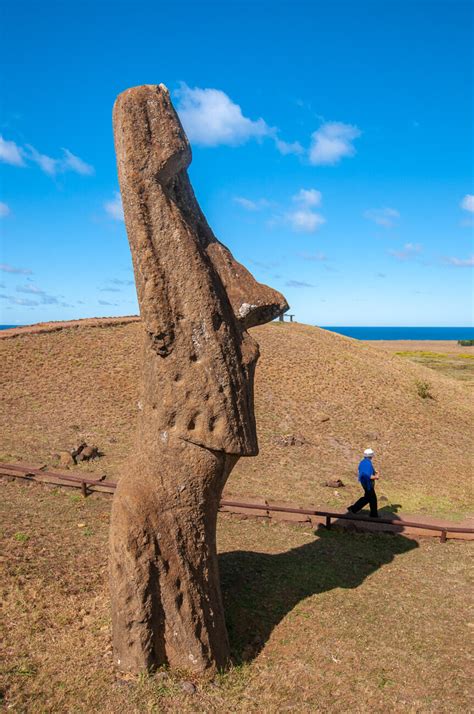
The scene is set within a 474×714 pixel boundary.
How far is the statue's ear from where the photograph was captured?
256 inches

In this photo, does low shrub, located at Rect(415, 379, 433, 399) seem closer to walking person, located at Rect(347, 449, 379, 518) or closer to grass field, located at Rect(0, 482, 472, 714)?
walking person, located at Rect(347, 449, 379, 518)

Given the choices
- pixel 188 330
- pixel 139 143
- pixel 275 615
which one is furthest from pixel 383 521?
pixel 139 143

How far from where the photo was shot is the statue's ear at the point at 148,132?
6504 mm

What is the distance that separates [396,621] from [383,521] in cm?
404

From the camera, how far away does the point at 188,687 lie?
6703mm

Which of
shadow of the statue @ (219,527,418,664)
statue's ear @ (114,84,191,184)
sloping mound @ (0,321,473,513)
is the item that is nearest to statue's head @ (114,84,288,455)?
statue's ear @ (114,84,191,184)

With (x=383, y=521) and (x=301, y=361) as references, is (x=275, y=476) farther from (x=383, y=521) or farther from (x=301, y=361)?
(x=301, y=361)

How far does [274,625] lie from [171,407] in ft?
12.9

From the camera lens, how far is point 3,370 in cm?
2400

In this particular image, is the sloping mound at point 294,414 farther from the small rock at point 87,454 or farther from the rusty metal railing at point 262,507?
the rusty metal railing at point 262,507

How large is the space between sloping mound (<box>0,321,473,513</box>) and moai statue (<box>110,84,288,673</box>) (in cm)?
835

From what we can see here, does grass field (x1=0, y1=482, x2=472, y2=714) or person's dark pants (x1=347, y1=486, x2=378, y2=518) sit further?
person's dark pants (x1=347, y1=486, x2=378, y2=518)

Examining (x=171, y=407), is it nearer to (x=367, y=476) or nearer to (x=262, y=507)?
(x=262, y=507)

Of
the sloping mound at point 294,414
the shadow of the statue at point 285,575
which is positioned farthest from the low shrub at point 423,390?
the shadow of the statue at point 285,575
